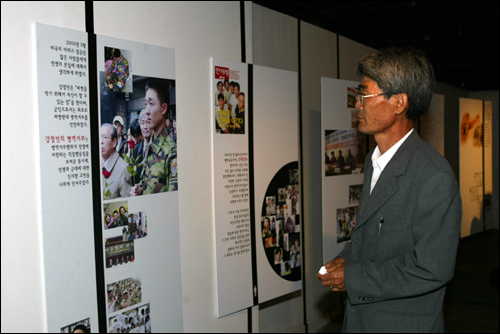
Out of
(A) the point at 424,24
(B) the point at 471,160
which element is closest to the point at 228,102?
(A) the point at 424,24

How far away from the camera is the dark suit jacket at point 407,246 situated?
1531 mm

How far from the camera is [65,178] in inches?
86.1

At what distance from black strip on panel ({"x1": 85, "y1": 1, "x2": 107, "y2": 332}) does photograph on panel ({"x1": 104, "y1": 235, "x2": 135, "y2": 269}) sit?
0.05m

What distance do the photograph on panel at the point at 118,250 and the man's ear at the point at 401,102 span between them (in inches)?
66.6

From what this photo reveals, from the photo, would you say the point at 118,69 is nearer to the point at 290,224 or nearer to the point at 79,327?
the point at 79,327

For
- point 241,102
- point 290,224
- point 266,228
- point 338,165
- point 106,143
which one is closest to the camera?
point 106,143

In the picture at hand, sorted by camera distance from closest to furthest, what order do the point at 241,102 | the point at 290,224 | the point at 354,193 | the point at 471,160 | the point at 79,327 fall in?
the point at 79,327 < the point at 241,102 < the point at 290,224 < the point at 354,193 < the point at 471,160

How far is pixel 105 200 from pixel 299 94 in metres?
2.46

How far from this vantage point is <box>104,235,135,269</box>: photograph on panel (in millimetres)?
2424

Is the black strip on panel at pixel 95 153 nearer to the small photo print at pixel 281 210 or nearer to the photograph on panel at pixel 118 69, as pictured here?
the photograph on panel at pixel 118 69

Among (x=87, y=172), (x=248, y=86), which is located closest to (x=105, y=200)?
(x=87, y=172)

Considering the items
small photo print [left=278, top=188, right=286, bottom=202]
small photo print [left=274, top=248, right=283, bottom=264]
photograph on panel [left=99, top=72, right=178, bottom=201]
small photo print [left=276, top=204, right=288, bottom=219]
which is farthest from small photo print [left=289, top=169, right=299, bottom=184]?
photograph on panel [left=99, top=72, right=178, bottom=201]

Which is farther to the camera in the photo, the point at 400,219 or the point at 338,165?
the point at 338,165

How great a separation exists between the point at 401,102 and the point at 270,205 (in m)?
2.08
